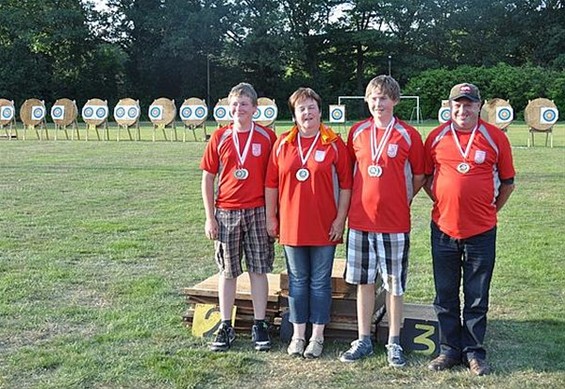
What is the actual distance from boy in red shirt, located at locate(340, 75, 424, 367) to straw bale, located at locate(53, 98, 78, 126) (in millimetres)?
20658

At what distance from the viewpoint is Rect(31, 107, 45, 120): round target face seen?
22.8m

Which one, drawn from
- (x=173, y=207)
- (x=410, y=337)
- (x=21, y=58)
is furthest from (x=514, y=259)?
(x=21, y=58)

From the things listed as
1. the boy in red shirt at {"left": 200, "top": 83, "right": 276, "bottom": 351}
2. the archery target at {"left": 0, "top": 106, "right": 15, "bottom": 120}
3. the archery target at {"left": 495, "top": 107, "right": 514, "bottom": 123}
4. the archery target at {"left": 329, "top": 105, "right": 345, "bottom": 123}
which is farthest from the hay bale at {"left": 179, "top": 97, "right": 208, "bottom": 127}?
the boy in red shirt at {"left": 200, "top": 83, "right": 276, "bottom": 351}

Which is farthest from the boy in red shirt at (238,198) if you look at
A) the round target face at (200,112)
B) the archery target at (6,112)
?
the archery target at (6,112)

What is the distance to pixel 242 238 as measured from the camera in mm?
3887

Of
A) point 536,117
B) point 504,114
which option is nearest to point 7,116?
point 504,114

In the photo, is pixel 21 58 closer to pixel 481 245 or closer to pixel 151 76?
pixel 151 76

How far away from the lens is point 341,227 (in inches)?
145

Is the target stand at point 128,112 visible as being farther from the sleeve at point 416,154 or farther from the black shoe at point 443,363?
the black shoe at point 443,363

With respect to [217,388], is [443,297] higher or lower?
higher

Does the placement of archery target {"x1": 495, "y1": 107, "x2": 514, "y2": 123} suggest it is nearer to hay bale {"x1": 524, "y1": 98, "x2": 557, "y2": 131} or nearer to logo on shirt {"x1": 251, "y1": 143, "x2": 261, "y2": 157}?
hay bale {"x1": 524, "y1": 98, "x2": 557, "y2": 131}

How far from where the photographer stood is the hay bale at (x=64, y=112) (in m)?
22.8

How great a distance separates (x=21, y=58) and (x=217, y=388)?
40.3 meters

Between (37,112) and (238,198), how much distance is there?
2090 centimetres
